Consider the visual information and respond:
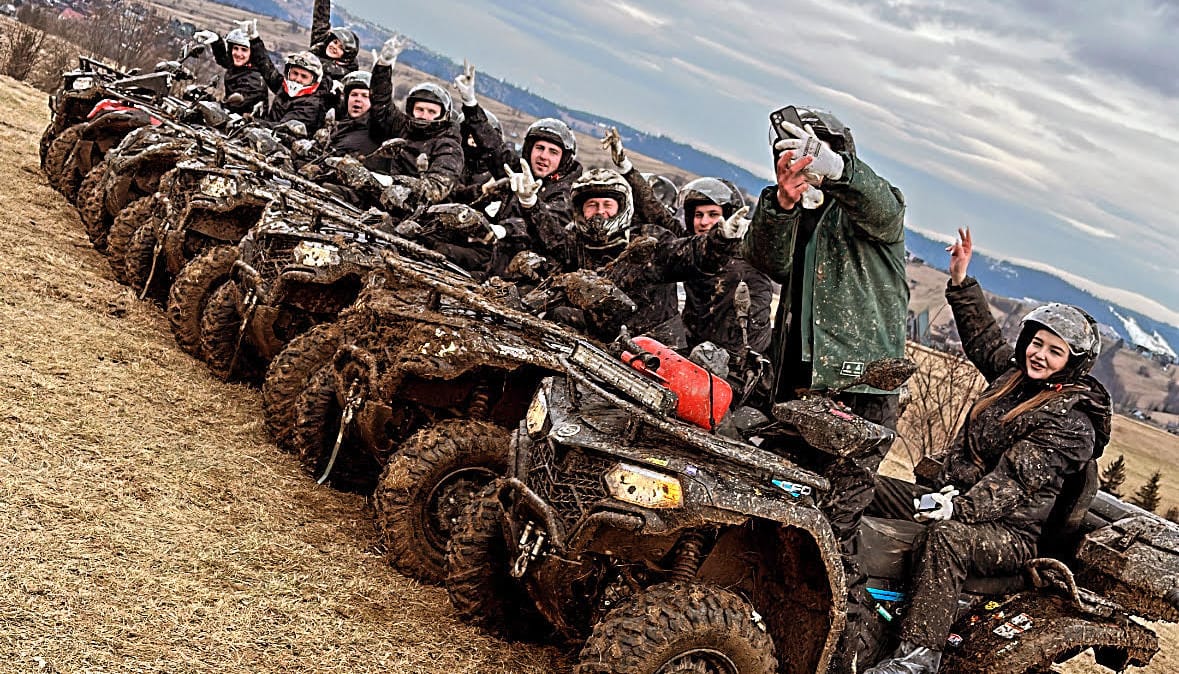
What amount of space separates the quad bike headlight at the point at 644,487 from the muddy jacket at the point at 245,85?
1122 centimetres

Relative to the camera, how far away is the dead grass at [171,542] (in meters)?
4.01

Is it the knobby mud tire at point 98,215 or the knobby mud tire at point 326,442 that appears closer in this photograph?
the knobby mud tire at point 326,442

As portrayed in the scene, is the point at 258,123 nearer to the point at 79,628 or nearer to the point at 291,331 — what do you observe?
the point at 291,331

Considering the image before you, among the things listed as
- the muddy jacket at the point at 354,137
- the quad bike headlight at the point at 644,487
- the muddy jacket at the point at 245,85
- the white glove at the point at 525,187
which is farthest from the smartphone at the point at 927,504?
the muddy jacket at the point at 245,85

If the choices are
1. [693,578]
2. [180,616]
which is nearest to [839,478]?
[693,578]

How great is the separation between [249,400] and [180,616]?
3.42 meters

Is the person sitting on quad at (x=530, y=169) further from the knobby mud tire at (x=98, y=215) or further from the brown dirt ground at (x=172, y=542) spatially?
the knobby mud tire at (x=98, y=215)

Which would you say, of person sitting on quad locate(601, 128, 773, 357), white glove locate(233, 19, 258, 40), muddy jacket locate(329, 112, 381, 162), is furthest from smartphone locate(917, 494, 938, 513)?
white glove locate(233, 19, 258, 40)

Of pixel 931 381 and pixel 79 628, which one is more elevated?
pixel 931 381

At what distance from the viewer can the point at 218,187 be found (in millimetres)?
8102

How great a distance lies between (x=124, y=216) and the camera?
9.62 metres

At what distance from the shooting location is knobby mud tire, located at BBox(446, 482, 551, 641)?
15.2 feet

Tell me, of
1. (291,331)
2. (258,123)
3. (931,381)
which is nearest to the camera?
(291,331)

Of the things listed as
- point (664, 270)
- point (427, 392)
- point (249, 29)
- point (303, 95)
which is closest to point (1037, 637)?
point (664, 270)
